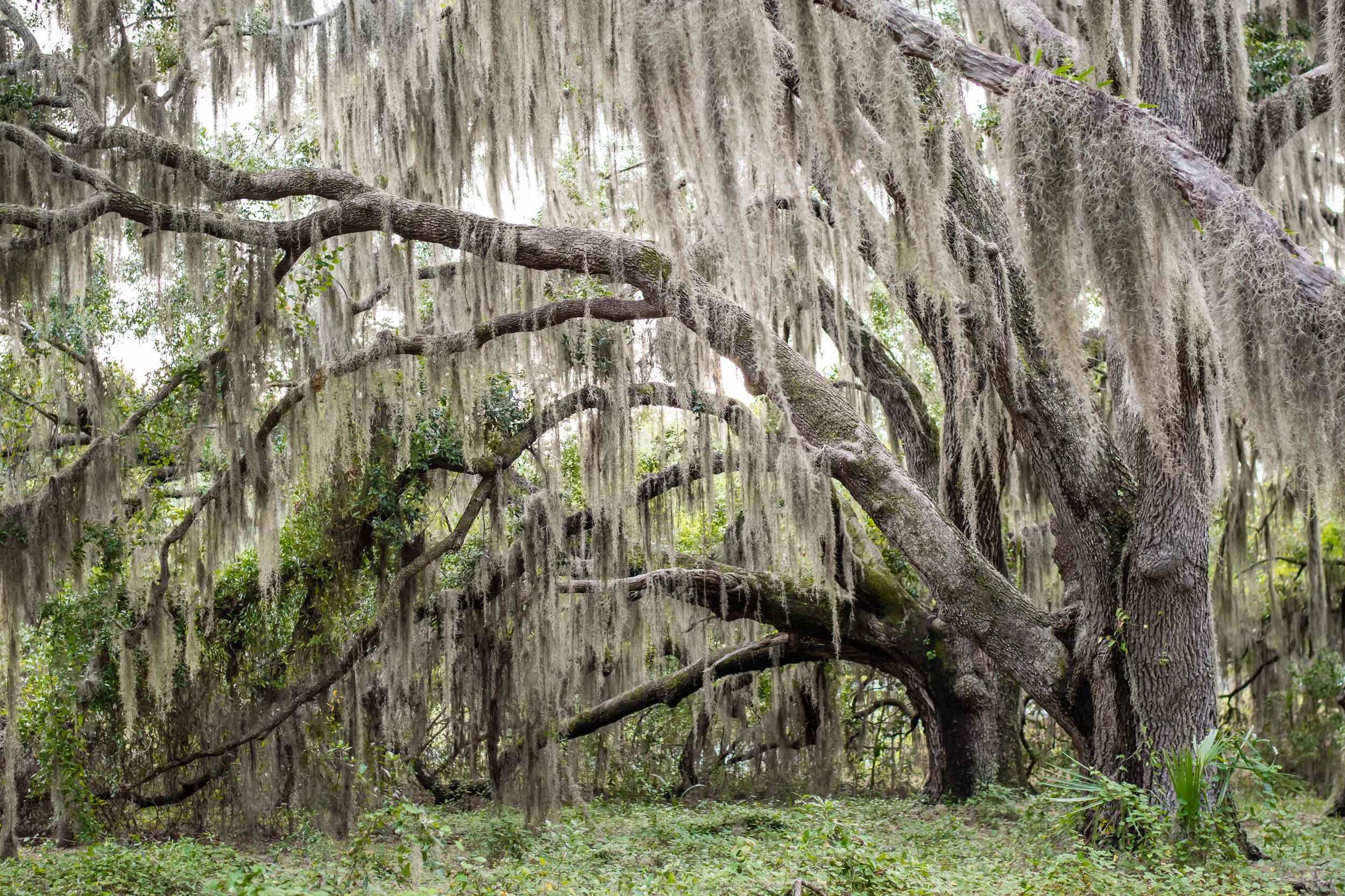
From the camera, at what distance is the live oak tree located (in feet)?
12.0

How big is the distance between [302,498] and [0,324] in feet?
7.23

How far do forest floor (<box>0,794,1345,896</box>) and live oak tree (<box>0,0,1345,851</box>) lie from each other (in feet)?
2.14

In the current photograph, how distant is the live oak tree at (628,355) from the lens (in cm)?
364

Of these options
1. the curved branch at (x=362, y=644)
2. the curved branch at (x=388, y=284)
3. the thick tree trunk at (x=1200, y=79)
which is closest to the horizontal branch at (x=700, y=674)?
the curved branch at (x=362, y=644)

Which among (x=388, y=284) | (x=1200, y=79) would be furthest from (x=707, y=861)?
(x=1200, y=79)

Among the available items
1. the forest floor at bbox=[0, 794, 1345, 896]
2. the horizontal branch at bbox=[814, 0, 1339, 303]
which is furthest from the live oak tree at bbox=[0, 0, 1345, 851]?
the forest floor at bbox=[0, 794, 1345, 896]

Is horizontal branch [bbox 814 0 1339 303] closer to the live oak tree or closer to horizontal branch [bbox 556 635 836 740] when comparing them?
the live oak tree

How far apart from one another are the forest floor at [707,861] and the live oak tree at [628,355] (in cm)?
65

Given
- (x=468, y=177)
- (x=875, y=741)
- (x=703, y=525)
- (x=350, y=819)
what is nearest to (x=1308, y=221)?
(x=703, y=525)

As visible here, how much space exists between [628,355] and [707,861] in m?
3.19

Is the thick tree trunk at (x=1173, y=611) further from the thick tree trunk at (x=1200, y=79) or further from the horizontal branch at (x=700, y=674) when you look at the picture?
the horizontal branch at (x=700, y=674)

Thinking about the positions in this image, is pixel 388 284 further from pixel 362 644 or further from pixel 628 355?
pixel 362 644

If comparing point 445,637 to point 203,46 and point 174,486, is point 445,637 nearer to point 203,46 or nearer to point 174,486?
point 174,486

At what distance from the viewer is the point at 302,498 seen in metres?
7.61
